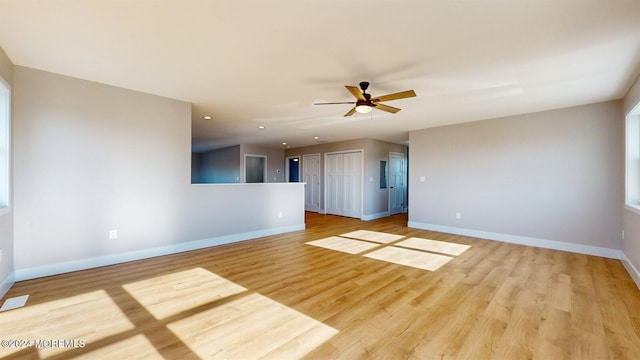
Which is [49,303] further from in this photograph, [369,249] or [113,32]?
[369,249]

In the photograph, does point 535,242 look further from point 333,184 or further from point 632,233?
point 333,184

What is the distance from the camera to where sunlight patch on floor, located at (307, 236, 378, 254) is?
14.0ft

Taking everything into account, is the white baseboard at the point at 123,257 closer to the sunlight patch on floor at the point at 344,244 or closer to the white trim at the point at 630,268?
the sunlight patch on floor at the point at 344,244

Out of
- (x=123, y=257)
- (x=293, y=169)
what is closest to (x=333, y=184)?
(x=293, y=169)

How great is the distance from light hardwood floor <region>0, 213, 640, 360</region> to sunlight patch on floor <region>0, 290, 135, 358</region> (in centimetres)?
1

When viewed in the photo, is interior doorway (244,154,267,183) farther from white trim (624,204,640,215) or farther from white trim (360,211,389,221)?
white trim (624,204,640,215)

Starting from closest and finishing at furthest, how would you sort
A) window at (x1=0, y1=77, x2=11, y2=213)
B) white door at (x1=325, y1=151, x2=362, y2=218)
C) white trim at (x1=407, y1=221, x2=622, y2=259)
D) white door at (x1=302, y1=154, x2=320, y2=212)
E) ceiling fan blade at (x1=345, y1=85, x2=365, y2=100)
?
1. window at (x1=0, y1=77, x2=11, y2=213)
2. ceiling fan blade at (x1=345, y1=85, x2=365, y2=100)
3. white trim at (x1=407, y1=221, x2=622, y2=259)
4. white door at (x1=325, y1=151, x2=362, y2=218)
5. white door at (x1=302, y1=154, x2=320, y2=212)

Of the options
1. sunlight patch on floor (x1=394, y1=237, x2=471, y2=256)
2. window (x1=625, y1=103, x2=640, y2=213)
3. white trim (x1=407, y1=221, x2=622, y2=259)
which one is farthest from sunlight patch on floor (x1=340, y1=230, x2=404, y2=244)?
window (x1=625, y1=103, x2=640, y2=213)

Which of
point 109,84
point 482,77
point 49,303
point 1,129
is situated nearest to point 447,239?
point 482,77

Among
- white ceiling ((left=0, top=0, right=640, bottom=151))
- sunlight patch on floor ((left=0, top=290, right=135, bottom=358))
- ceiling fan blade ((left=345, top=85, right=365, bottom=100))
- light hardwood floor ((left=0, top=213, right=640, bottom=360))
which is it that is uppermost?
white ceiling ((left=0, top=0, right=640, bottom=151))

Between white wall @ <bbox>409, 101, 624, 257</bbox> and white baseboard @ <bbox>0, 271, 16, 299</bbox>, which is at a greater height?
white wall @ <bbox>409, 101, 624, 257</bbox>

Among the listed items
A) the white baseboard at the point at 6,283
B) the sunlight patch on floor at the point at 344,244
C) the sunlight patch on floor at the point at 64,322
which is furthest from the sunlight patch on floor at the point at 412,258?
the white baseboard at the point at 6,283

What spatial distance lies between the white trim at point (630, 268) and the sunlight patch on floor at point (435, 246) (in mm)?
1777

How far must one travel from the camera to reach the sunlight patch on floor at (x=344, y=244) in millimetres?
4254
